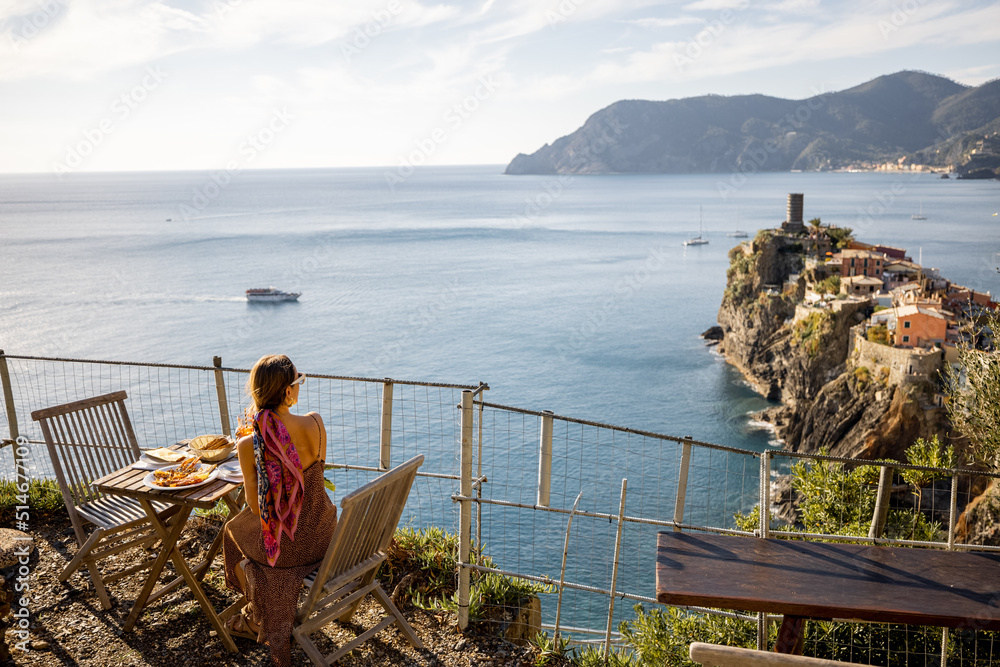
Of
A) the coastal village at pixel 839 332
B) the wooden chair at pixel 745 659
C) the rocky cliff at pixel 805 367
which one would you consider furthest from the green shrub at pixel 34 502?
the rocky cliff at pixel 805 367

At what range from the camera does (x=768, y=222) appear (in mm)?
128125

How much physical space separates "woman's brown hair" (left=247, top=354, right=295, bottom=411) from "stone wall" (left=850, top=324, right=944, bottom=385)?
37.8 metres

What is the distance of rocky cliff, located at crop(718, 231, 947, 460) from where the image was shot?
36.9 m

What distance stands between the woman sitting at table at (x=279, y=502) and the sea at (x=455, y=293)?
1629 cm

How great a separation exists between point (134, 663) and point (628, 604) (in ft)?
64.6

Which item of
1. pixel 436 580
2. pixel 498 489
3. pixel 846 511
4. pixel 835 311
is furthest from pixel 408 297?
pixel 436 580

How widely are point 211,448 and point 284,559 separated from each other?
125cm

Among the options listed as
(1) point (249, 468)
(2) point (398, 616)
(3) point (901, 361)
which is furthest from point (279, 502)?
(3) point (901, 361)

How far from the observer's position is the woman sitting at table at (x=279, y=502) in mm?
3805

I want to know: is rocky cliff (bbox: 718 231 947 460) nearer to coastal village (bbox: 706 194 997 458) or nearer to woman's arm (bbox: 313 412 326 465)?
coastal village (bbox: 706 194 997 458)

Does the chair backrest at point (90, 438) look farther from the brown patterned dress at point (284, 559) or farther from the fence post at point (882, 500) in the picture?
the fence post at point (882, 500)

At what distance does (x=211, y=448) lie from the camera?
4.82 metres

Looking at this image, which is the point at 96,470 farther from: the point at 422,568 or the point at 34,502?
the point at 422,568

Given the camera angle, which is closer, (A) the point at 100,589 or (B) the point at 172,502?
(B) the point at 172,502
